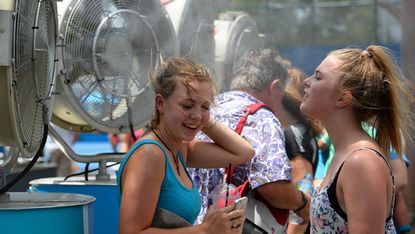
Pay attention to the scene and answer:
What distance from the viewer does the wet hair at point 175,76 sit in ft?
8.57

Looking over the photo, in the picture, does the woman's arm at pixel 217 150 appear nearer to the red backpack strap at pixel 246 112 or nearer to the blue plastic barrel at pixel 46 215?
the red backpack strap at pixel 246 112

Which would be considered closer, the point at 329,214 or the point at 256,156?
the point at 329,214

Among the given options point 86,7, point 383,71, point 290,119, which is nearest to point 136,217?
point 383,71

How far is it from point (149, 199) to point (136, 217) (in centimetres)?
7

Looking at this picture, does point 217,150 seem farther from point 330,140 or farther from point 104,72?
point 104,72

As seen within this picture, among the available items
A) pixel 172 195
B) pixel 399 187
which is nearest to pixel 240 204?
pixel 172 195

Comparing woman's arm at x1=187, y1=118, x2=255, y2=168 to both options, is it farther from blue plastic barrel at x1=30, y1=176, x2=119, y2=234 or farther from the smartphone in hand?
blue plastic barrel at x1=30, y1=176, x2=119, y2=234

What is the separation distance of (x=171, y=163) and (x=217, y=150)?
447mm

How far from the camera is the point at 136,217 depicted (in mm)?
2383

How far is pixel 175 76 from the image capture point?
262 centimetres

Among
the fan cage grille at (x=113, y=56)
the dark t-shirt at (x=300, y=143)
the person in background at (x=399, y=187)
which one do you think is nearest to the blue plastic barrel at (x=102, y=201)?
the fan cage grille at (x=113, y=56)

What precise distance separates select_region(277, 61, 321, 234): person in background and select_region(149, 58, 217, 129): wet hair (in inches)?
58.8

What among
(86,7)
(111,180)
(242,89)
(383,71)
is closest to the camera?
(383,71)

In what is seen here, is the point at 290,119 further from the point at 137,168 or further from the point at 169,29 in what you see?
the point at 137,168
